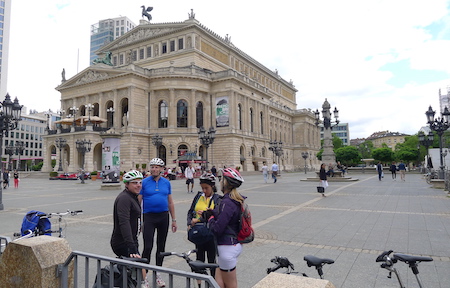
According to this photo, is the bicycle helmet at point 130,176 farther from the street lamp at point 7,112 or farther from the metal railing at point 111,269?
the street lamp at point 7,112

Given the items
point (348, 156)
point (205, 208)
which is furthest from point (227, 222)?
point (348, 156)

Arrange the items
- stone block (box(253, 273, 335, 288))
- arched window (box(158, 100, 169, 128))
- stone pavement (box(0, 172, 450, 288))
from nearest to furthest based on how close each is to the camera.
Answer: stone block (box(253, 273, 335, 288)) → stone pavement (box(0, 172, 450, 288)) → arched window (box(158, 100, 169, 128))

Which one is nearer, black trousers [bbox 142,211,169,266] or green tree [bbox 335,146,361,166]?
black trousers [bbox 142,211,169,266]

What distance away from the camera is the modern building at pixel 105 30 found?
355 ft

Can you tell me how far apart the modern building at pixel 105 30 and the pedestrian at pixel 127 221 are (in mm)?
115040

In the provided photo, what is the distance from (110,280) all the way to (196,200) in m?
1.65

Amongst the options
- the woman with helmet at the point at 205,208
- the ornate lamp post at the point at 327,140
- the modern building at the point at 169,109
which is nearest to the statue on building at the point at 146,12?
the modern building at the point at 169,109

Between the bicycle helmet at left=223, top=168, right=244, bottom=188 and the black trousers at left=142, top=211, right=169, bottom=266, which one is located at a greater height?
the bicycle helmet at left=223, top=168, right=244, bottom=188

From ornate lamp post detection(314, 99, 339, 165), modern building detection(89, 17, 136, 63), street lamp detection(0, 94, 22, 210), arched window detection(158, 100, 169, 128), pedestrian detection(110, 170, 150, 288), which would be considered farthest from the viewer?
modern building detection(89, 17, 136, 63)

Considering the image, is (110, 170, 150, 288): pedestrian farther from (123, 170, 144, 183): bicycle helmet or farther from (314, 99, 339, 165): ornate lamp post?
(314, 99, 339, 165): ornate lamp post

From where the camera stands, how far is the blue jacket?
10.7 feet

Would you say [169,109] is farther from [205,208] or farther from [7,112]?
[205,208]

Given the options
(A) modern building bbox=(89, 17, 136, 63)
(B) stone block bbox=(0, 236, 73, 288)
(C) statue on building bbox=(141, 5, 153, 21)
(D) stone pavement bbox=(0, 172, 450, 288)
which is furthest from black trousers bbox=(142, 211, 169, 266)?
(A) modern building bbox=(89, 17, 136, 63)

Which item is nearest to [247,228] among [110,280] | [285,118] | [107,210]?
[110,280]
